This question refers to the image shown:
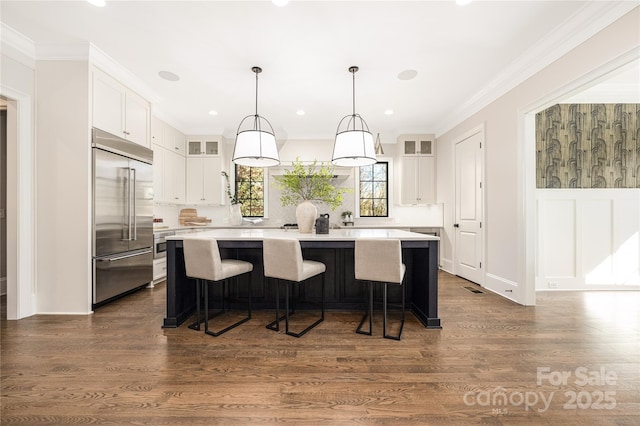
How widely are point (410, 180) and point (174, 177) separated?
178 inches

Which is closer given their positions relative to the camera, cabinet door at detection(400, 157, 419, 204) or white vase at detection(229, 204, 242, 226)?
cabinet door at detection(400, 157, 419, 204)

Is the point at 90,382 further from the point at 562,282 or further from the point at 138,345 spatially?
the point at 562,282

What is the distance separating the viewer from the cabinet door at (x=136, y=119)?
3709mm

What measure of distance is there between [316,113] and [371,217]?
2459 millimetres

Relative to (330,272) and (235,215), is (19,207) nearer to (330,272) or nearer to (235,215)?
(330,272)

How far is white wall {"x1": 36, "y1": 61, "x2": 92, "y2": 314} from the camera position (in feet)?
10.1

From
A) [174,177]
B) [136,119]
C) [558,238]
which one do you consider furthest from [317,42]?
[558,238]

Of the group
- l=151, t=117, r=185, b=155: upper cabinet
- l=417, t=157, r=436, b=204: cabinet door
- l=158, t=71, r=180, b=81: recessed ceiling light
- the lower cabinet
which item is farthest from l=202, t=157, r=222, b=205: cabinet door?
l=417, t=157, r=436, b=204: cabinet door

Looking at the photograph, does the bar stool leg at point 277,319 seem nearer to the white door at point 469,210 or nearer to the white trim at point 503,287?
the white trim at point 503,287

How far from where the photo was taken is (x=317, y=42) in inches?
115

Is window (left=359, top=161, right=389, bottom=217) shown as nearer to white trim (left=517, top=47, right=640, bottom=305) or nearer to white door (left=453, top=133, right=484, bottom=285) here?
white door (left=453, top=133, right=484, bottom=285)

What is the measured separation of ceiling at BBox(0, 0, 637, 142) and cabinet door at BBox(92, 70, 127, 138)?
10.6 inches

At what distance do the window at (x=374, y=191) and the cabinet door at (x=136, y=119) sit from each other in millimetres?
4013

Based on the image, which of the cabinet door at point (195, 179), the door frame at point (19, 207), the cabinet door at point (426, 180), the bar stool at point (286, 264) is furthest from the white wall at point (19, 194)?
the cabinet door at point (426, 180)
